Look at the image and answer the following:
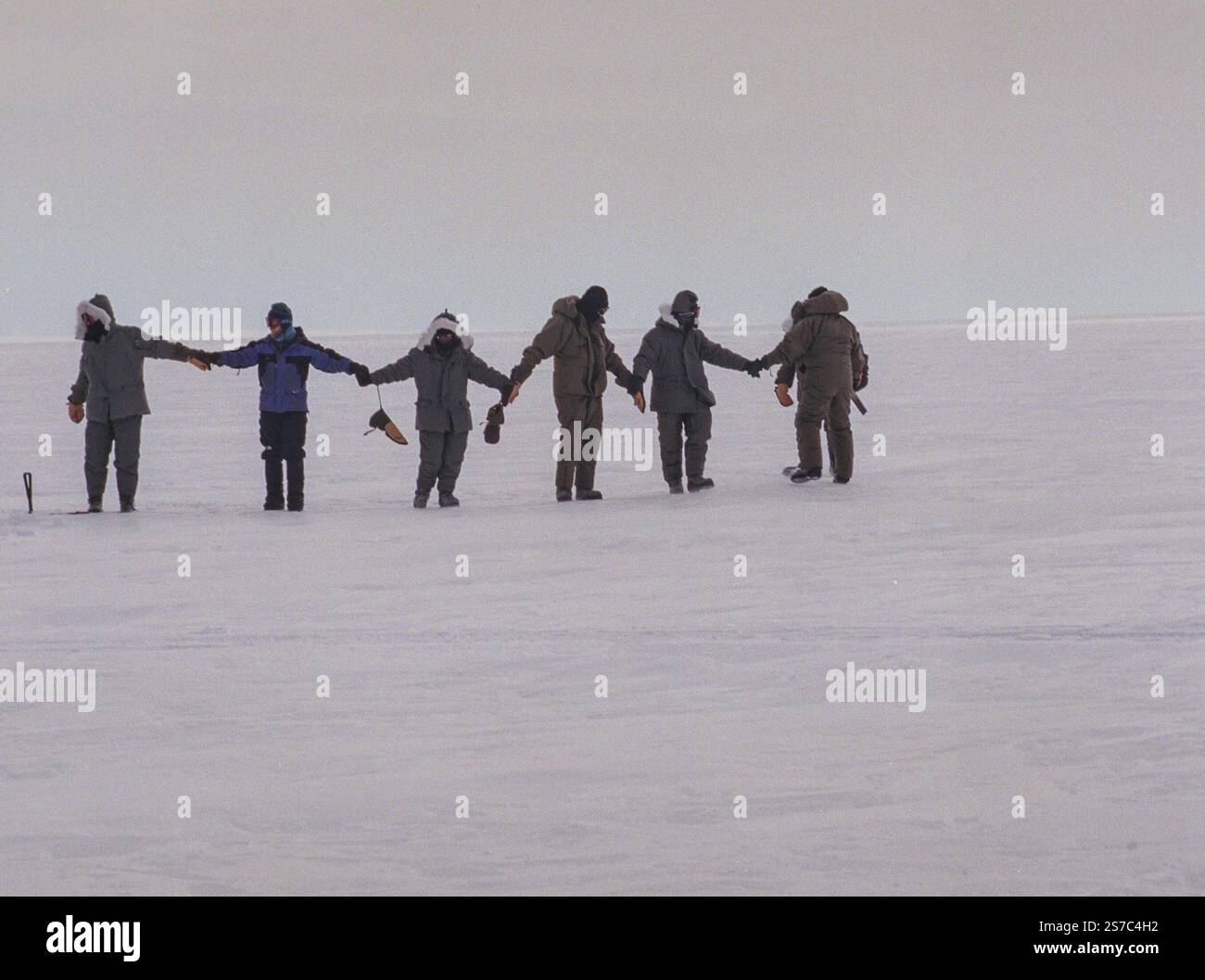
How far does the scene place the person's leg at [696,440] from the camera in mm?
12797

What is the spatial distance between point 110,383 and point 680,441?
402cm

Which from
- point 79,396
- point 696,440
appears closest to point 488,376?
point 696,440

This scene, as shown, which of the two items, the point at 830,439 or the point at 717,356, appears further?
the point at 830,439

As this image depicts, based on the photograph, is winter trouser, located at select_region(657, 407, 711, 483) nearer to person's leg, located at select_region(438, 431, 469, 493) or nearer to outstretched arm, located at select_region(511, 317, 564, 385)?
outstretched arm, located at select_region(511, 317, 564, 385)

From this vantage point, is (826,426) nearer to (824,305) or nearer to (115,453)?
(824,305)

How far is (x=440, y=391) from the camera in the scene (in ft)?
40.0

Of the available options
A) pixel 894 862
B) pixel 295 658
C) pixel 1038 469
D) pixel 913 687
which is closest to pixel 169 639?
pixel 295 658

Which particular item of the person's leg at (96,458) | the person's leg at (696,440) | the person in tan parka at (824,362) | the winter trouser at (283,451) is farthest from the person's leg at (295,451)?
the person in tan parka at (824,362)

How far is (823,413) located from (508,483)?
8.75 ft

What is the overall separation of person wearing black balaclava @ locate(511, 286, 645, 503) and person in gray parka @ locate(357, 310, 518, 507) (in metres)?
0.42

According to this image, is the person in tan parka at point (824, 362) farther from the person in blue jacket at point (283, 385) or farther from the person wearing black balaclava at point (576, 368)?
the person in blue jacket at point (283, 385)

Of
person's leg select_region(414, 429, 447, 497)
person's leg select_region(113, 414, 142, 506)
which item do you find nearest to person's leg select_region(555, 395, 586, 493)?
person's leg select_region(414, 429, 447, 497)

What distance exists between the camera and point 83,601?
28.4 feet

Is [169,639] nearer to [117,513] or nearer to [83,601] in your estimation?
[83,601]
